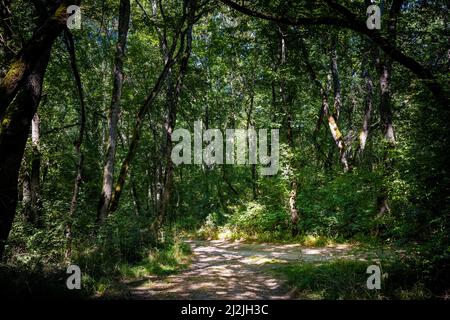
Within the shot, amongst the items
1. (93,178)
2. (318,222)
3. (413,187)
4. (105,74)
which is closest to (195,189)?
(93,178)

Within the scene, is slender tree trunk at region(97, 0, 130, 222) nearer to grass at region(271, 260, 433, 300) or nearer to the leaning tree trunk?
the leaning tree trunk

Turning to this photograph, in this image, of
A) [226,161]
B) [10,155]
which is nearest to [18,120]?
[10,155]

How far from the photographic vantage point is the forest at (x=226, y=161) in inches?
237

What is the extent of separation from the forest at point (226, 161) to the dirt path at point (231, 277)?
0.07 metres

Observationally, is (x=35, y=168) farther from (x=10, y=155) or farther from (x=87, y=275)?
(x=10, y=155)

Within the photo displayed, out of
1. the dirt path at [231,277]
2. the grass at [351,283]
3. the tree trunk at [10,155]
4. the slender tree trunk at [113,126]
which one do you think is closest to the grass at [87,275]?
the dirt path at [231,277]

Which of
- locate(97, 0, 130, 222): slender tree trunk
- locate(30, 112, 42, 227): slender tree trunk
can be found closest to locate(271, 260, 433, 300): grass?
locate(97, 0, 130, 222): slender tree trunk

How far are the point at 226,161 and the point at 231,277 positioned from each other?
18.3m

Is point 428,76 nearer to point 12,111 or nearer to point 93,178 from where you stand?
point 12,111

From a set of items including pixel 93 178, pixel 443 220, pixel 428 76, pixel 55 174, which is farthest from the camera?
pixel 93 178

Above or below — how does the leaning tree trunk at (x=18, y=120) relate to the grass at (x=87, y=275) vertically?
above

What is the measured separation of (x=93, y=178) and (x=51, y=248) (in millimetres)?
13390

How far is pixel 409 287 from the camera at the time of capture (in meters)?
5.93

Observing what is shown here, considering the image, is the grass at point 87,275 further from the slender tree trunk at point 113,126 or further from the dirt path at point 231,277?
the slender tree trunk at point 113,126
